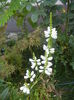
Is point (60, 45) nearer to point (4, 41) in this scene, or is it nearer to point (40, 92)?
point (4, 41)

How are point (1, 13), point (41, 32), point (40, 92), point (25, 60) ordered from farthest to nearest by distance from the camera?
point (25, 60) → point (41, 32) → point (40, 92) → point (1, 13)

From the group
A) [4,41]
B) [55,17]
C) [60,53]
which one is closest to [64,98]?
[60,53]

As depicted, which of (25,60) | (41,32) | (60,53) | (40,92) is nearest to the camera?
Result: (40,92)

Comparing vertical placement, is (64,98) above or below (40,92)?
below

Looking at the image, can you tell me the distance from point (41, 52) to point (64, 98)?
57 cm

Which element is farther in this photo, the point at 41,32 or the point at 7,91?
the point at 41,32

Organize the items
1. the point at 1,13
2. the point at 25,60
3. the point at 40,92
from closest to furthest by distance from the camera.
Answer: the point at 1,13, the point at 40,92, the point at 25,60

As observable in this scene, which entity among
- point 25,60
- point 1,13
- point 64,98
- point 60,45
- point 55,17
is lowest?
point 64,98

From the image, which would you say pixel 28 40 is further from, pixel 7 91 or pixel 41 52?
pixel 7 91

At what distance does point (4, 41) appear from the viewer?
284 cm

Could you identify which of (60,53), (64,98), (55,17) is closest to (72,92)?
(64,98)

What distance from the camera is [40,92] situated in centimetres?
164

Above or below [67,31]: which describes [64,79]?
below

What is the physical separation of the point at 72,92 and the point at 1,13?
1111 mm
